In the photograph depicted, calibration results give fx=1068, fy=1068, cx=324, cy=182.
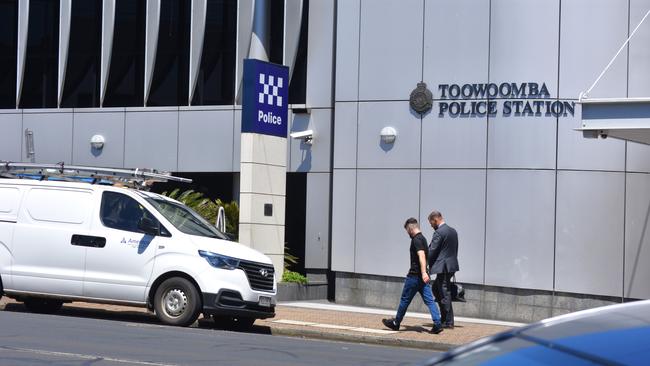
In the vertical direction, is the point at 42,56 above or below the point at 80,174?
above

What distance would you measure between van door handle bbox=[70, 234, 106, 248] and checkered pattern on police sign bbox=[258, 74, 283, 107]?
629 cm

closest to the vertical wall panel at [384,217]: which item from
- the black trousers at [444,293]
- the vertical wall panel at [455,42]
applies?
the vertical wall panel at [455,42]

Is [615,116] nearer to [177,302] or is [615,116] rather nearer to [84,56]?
[177,302]

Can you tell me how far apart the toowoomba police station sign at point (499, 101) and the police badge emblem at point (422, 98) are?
0.53 ft

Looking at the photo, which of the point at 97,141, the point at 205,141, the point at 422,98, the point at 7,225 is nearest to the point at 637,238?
the point at 422,98

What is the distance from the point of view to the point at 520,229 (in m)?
20.4

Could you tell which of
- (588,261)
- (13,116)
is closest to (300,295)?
(588,261)

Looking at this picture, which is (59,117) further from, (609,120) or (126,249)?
(609,120)

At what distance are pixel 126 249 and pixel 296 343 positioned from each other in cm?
295

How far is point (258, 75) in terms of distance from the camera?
2098cm

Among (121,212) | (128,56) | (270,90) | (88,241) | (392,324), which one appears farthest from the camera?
(128,56)

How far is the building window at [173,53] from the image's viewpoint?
2519 centimetres

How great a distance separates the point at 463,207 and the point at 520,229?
49.1 inches

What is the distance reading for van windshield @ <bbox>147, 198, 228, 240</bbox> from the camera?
51.8 feet
